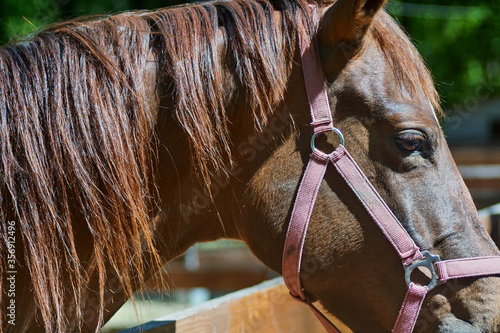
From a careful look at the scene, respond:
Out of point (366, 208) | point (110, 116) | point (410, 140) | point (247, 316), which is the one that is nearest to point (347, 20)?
point (410, 140)

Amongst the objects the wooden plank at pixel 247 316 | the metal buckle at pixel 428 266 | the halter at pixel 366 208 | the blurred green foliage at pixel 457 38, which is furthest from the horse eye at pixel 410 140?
the blurred green foliage at pixel 457 38

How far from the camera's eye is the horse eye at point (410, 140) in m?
1.47

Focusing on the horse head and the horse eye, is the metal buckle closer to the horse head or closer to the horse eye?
the horse head

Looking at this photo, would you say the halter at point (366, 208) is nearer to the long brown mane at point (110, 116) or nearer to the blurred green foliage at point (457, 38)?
the long brown mane at point (110, 116)

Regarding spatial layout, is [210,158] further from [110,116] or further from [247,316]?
[247,316]

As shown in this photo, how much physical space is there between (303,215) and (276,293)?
823 millimetres

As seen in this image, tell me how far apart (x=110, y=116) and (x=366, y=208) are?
0.76 metres

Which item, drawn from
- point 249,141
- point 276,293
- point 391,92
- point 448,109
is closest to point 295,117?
point 249,141

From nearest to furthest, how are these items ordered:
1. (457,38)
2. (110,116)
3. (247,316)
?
(110,116), (247,316), (457,38)

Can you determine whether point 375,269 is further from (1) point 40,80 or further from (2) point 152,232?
(1) point 40,80

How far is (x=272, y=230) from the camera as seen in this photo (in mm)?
1555

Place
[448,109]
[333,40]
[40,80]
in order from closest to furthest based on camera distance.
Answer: [40,80], [333,40], [448,109]

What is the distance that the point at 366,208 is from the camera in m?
1.49

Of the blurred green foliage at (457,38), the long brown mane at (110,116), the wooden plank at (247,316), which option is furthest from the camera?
the blurred green foliage at (457,38)
